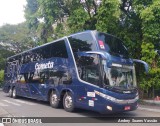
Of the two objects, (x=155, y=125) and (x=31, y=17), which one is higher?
(x=31, y=17)

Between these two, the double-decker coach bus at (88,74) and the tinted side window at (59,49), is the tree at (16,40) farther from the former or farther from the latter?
the tinted side window at (59,49)

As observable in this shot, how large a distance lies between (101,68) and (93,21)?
914 cm

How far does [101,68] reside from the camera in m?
10.2

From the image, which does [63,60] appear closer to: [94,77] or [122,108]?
[94,77]

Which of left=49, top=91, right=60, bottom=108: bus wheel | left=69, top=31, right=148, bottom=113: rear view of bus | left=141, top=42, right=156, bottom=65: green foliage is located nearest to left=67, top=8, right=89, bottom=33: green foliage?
left=141, top=42, right=156, bottom=65: green foliage

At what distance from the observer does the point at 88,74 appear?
1089 cm

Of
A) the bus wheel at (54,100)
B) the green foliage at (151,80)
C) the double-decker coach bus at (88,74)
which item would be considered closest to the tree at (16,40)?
the double-decker coach bus at (88,74)

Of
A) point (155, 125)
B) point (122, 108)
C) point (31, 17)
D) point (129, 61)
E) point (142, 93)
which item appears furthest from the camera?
point (31, 17)

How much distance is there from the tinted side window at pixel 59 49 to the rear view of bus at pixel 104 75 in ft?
3.68

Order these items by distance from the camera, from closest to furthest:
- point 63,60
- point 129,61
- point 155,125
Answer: point 155,125 < point 129,61 < point 63,60

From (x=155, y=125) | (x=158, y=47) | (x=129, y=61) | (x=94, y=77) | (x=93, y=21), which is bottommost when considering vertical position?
(x=155, y=125)

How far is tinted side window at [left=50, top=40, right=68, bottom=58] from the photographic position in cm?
1287

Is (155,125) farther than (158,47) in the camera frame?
No

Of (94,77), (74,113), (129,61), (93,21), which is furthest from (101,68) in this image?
(93,21)
